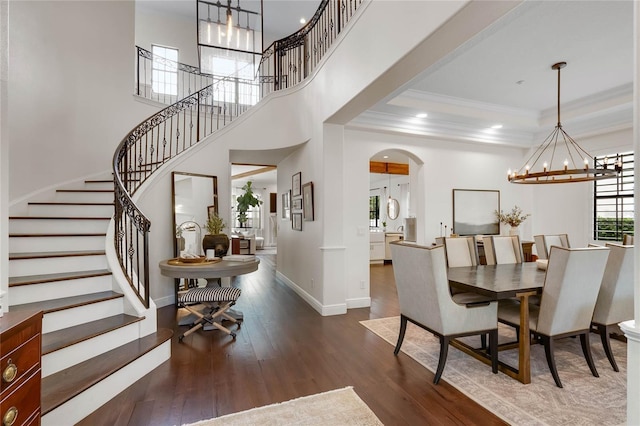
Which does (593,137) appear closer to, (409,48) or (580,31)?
(580,31)

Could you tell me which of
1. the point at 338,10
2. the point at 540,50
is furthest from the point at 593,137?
the point at 338,10

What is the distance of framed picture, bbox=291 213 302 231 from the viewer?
215 inches

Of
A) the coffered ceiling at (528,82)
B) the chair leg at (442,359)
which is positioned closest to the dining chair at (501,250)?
the chair leg at (442,359)

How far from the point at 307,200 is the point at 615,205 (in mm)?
5277

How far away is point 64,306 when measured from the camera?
2.56m

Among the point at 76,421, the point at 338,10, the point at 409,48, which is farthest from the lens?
the point at 338,10

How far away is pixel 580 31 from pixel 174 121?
6118mm

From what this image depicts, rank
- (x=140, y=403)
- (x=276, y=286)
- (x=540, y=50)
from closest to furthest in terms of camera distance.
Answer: (x=140, y=403) < (x=540, y=50) < (x=276, y=286)

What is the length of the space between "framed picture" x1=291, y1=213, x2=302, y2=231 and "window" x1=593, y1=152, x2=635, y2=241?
5187mm

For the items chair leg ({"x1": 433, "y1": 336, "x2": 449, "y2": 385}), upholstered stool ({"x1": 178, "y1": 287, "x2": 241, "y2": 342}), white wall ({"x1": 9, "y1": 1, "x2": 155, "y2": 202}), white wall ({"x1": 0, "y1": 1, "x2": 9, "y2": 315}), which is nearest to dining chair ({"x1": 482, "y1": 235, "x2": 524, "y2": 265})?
chair leg ({"x1": 433, "y1": 336, "x2": 449, "y2": 385})

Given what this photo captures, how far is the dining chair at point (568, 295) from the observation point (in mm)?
2387

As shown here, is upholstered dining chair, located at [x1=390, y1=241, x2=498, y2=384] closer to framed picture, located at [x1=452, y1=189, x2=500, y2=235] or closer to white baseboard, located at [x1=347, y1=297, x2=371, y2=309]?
white baseboard, located at [x1=347, y1=297, x2=371, y2=309]

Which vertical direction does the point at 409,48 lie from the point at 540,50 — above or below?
below

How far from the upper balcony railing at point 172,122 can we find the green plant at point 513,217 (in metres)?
4.47
